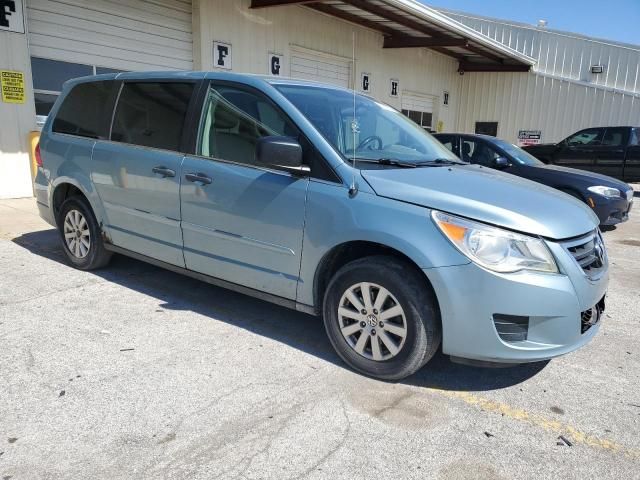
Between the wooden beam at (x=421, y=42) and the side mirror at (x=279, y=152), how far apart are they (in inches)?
560

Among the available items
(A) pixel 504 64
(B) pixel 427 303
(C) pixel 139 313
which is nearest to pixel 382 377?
(B) pixel 427 303

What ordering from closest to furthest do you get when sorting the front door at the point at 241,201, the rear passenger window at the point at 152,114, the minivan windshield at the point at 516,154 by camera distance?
1. the front door at the point at 241,201
2. the rear passenger window at the point at 152,114
3. the minivan windshield at the point at 516,154

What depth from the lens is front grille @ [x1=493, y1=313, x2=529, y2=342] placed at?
2883mm

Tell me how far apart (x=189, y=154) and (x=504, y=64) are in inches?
747

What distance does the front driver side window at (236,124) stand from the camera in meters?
3.70

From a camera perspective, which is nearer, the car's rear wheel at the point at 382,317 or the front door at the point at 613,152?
the car's rear wheel at the point at 382,317

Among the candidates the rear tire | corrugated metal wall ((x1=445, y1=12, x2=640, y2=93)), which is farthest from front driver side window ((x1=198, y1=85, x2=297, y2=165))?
corrugated metal wall ((x1=445, y1=12, x2=640, y2=93))

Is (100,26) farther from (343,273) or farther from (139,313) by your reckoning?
(343,273)

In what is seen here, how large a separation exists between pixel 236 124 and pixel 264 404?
80.0 inches

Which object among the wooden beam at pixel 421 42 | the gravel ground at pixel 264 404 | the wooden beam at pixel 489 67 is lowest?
the gravel ground at pixel 264 404

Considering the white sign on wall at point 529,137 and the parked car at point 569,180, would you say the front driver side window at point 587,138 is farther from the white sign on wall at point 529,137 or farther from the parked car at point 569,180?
the white sign on wall at point 529,137

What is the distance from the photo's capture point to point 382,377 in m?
3.23

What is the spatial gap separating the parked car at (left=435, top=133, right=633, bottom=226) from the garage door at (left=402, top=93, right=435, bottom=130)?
10.2 m

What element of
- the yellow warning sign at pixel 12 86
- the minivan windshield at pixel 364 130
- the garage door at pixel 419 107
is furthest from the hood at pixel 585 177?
the garage door at pixel 419 107
